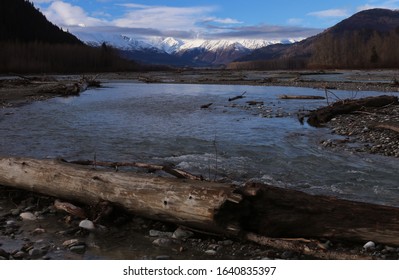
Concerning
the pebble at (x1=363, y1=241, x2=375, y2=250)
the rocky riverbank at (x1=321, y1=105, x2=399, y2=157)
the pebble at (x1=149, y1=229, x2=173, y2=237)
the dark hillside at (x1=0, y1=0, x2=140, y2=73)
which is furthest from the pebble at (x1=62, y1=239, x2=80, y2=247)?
the dark hillside at (x1=0, y1=0, x2=140, y2=73)

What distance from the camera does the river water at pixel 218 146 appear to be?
9.78m

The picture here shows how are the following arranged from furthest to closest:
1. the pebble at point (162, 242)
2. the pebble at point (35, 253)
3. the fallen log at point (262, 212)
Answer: the pebble at point (162, 242) → the fallen log at point (262, 212) → the pebble at point (35, 253)

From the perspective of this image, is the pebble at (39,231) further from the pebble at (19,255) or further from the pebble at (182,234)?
the pebble at (182,234)

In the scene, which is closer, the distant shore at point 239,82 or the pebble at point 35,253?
A: the pebble at point 35,253

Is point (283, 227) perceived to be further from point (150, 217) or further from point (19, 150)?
point (19, 150)

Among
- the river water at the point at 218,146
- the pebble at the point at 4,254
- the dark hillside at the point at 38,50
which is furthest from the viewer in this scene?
the dark hillside at the point at 38,50

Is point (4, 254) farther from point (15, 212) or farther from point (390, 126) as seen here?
point (390, 126)

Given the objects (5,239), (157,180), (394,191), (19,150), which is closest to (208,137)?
(19,150)

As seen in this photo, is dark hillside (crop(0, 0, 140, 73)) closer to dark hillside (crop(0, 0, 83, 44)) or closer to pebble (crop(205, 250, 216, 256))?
dark hillside (crop(0, 0, 83, 44))

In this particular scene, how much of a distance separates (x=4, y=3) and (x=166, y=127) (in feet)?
591

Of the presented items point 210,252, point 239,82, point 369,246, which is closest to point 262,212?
point 210,252

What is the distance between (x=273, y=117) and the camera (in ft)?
72.7

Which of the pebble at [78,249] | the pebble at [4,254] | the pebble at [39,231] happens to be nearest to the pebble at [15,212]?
the pebble at [39,231]

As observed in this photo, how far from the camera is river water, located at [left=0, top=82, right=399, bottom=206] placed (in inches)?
385
